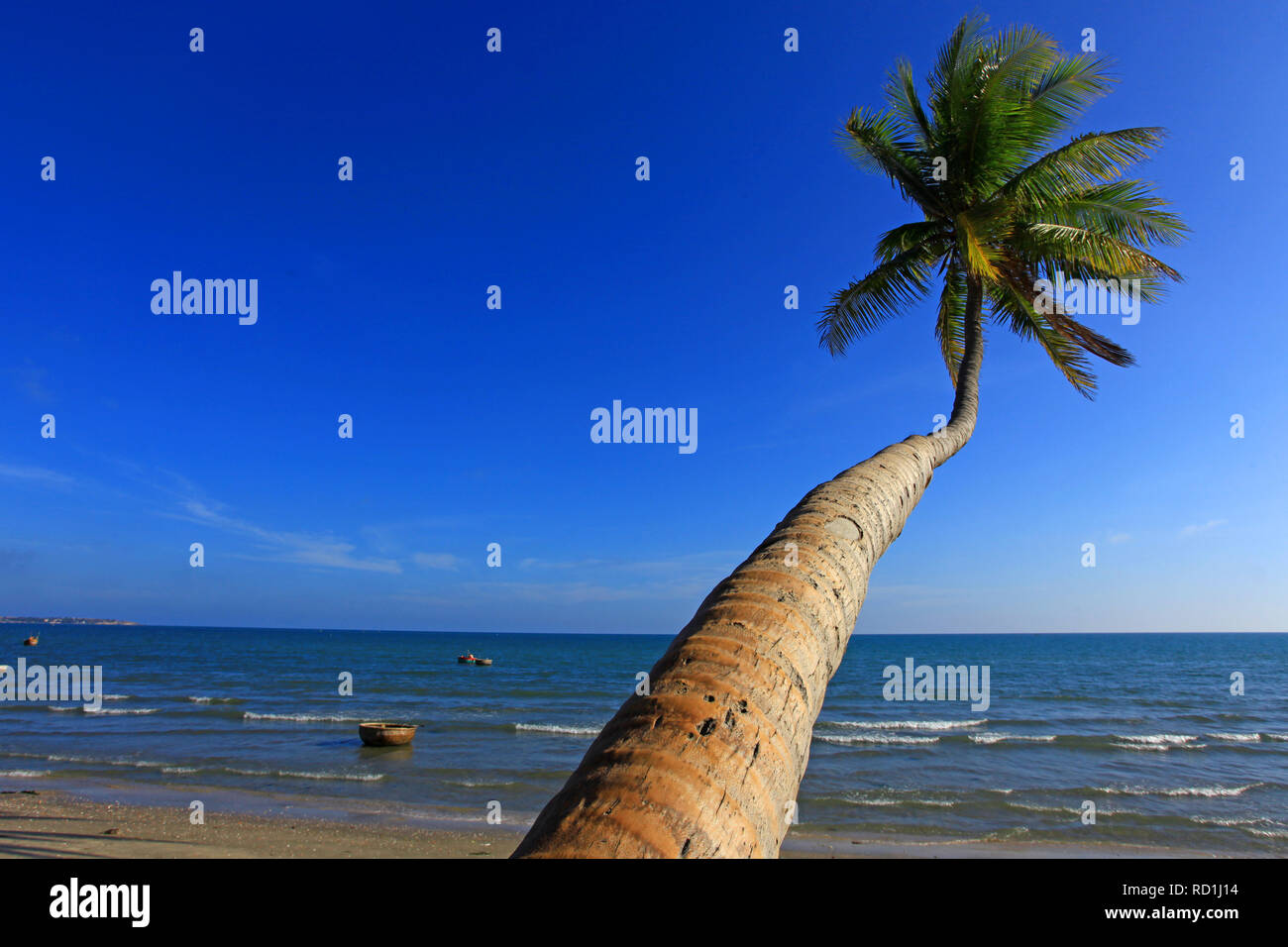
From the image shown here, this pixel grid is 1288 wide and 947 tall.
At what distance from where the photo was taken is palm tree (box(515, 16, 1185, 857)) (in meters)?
1.62

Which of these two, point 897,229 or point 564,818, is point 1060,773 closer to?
point 897,229

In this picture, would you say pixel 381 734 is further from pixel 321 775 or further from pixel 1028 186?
pixel 1028 186

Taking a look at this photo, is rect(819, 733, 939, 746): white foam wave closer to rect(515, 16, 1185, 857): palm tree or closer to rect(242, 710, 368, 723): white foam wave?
rect(515, 16, 1185, 857): palm tree

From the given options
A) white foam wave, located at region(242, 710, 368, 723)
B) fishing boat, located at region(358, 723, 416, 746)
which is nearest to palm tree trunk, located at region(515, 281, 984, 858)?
fishing boat, located at region(358, 723, 416, 746)

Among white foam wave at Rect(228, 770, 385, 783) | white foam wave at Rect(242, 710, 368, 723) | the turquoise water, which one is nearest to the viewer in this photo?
the turquoise water

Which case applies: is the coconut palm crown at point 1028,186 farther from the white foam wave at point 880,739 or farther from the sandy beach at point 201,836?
the white foam wave at point 880,739

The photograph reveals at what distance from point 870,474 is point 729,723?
2.27m

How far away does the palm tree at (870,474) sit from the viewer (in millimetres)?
1623

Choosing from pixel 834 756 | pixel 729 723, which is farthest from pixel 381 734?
pixel 729 723

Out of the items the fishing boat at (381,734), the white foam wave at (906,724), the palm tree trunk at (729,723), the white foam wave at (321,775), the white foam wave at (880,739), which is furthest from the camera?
the white foam wave at (906,724)

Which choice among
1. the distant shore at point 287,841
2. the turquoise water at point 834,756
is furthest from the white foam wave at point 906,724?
the distant shore at point 287,841

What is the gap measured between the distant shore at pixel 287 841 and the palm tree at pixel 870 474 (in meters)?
7.89
